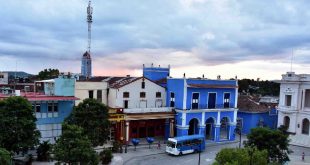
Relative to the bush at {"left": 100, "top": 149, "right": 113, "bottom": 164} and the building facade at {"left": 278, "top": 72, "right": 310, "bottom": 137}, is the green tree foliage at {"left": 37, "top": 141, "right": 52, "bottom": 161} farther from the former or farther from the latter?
the building facade at {"left": 278, "top": 72, "right": 310, "bottom": 137}

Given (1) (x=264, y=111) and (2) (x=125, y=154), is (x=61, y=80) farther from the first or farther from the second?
(1) (x=264, y=111)

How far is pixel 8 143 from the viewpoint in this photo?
26547 millimetres

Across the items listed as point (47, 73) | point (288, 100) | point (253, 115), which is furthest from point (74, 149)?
point (47, 73)

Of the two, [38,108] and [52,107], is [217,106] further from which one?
[38,108]

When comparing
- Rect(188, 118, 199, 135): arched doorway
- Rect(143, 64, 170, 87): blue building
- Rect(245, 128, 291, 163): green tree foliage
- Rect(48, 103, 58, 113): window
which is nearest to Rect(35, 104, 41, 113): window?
Rect(48, 103, 58, 113): window

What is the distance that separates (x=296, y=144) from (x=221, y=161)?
96.7 feet

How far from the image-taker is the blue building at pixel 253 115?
5055cm

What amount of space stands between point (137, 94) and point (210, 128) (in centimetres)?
1156

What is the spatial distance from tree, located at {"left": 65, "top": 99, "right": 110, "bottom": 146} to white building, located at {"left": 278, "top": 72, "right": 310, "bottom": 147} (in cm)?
2709

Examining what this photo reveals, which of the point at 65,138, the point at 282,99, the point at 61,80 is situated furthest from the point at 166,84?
the point at 65,138

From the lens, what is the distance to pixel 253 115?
5034 centimetres

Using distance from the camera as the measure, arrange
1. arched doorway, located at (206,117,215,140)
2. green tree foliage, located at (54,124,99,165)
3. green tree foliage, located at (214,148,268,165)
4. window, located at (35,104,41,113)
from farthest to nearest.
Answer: arched doorway, located at (206,117,215,140)
window, located at (35,104,41,113)
green tree foliage, located at (54,124,99,165)
green tree foliage, located at (214,148,268,165)

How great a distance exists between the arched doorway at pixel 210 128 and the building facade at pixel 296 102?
10.5 metres

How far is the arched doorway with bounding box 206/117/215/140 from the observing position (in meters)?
44.4
